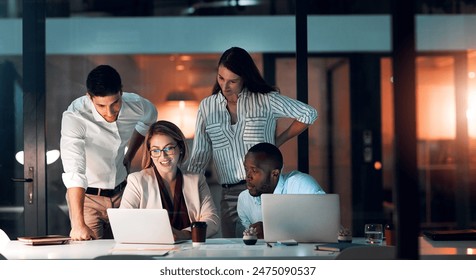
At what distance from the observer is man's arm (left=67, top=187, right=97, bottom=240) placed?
6.46 metres

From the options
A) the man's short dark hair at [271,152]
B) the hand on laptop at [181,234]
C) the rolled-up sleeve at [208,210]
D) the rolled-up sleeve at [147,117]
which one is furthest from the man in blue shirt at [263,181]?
the rolled-up sleeve at [147,117]

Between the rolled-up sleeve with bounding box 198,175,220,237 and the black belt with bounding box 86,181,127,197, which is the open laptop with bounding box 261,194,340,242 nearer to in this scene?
the rolled-up sleeve with bounding box 198,175,220,237

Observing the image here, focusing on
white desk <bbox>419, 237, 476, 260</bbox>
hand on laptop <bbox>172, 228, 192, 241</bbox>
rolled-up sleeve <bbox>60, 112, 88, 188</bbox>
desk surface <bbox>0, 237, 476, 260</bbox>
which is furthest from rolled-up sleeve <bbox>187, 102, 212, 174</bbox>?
white desk <bbox>419, 237, 476, 260</bbox>

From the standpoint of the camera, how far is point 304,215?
5461 mm

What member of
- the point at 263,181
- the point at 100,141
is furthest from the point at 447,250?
the point at 100,141

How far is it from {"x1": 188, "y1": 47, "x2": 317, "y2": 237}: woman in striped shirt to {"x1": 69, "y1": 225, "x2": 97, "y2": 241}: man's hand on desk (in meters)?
0.90

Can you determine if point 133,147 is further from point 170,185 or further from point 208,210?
point 208,210

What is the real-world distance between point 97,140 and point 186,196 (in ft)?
2.72

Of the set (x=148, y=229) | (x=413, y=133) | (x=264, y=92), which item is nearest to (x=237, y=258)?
(x=148, y=229)
